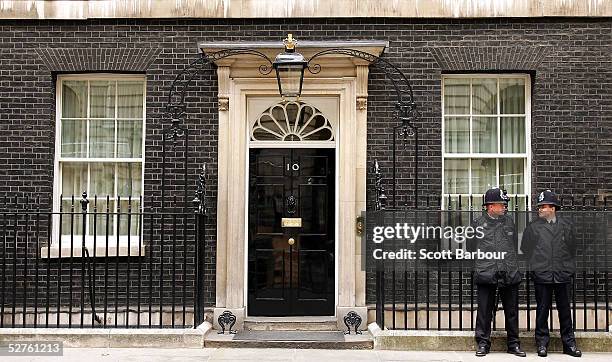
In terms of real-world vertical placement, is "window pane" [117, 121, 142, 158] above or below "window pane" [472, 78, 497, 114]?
below

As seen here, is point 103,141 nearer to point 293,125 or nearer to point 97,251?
point 97,251

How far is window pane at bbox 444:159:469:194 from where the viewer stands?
971cm

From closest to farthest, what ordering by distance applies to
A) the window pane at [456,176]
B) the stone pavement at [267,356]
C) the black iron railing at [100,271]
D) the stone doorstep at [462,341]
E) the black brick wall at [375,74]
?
the stone pavement at [267,356] < the stone doorstep at [462,341] < the black iron railing at [100,271] < the black brick wall at [375,74] < the window pane at [456,176]

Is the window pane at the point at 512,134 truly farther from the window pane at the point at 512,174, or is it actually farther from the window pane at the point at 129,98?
the window pane at the point at 129,98

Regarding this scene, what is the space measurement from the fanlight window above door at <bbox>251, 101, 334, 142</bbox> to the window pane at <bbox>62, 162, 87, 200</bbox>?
2.35 metres

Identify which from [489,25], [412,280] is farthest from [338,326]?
[489,25]

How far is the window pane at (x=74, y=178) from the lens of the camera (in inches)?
387

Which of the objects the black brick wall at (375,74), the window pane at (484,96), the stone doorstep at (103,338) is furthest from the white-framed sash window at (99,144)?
the window pane at (484,96)

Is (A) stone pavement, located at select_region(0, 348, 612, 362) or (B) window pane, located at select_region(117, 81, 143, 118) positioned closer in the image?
(A) stone pavement, located at select_region(0, 348, 612, 362)

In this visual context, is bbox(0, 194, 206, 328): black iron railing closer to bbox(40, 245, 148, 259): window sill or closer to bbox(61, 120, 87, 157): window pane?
bbox(40, 245, 148, 259): window sill

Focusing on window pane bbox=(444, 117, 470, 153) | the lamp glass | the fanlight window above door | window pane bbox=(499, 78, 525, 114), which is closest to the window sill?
the fanlight window above door

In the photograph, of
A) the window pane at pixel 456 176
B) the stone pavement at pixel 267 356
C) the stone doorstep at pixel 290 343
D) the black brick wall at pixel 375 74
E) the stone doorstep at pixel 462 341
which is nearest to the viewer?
the stone pavement at pixel 267 356

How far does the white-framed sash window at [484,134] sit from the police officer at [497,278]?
5.31 ft

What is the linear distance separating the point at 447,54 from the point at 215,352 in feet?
15.8
